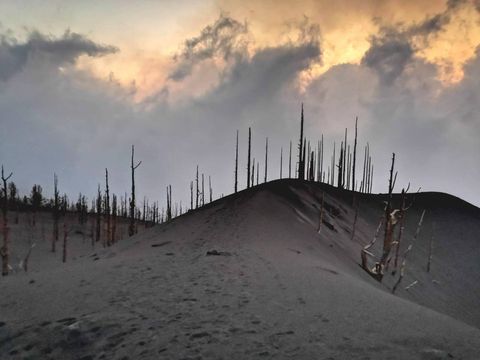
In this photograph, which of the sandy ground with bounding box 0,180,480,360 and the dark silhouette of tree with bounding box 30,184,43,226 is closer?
the sandy ground with bounding box 0,180,480,360

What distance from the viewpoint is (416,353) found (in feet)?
14.4

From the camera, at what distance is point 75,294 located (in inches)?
309

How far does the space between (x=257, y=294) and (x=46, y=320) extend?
3.70 m

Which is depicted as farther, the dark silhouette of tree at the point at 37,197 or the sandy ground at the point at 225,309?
the dark silhouette of tree at the point at 37,197

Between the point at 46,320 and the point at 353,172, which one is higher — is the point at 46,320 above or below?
below

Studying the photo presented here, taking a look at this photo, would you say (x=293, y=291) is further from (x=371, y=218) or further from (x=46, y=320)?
(x=371, y=218)

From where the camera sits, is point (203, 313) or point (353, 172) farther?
point (353, 172)

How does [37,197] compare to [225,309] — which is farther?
[37,197]

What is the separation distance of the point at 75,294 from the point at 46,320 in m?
1.55

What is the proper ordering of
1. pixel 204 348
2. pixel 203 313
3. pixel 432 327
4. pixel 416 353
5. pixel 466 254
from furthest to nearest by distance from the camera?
pixel 466 254
pixel 203 313
pixel 432 327
pixel 204 348
pixel 416 353

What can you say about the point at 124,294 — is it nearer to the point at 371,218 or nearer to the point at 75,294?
the point at 75,294

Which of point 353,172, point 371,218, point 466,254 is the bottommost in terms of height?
point 466,254

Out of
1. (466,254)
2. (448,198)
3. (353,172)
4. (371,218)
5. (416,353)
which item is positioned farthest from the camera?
(353,172)

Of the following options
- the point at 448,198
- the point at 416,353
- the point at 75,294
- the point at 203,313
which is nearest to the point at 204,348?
the point at 203,313
